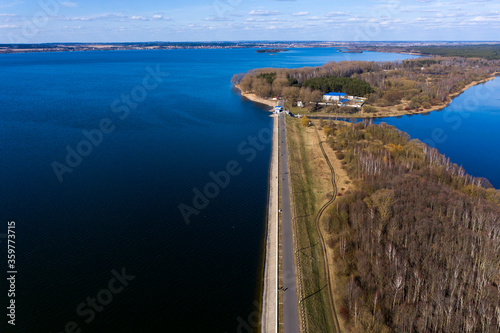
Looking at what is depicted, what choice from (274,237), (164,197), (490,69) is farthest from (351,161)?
(490,69)

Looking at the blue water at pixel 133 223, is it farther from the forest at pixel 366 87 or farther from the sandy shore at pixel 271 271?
the forest at pixel 366 87

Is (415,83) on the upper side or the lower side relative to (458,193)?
upper

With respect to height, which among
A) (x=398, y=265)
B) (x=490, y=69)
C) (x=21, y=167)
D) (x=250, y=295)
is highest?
(x=490, y=69)

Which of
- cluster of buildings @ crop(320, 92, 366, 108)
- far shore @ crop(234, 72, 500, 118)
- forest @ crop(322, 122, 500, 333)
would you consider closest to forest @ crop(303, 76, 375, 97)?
cluster of buildings @ crop(320, 92, 366, 108)

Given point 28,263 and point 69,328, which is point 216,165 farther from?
point 69,328

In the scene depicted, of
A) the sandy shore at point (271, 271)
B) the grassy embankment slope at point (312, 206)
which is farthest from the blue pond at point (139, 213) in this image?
the grassy embankment slope at point (312, 206)

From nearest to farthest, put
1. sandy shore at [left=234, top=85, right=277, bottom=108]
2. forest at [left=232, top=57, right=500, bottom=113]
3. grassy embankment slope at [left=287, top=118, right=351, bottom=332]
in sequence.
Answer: grassy embankment slope at [left=287, top=118, right=351, bottom=332]
forest at [left=232, top=57, right=500, bottom=113]
sandy shore at [left=234, top=85, right=277, bottom=108]

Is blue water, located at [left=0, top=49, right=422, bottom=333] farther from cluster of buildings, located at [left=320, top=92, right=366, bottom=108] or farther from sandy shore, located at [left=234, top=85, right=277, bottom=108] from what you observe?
cluster of buildings, located at [left=320, top=92, right=366, bottom=108]
